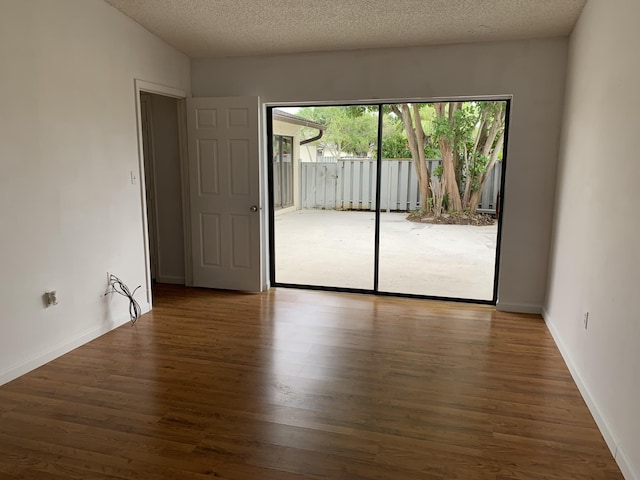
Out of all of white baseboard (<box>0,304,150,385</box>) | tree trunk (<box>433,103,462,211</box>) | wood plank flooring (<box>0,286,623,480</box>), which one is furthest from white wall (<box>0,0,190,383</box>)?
tree trunk (<box>433,103,462,211</box>)

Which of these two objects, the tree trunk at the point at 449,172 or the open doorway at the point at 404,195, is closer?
the open doorway at the point at 404,195

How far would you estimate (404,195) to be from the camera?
8039 mm

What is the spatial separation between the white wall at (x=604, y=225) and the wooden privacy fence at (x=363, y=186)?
13.8ft

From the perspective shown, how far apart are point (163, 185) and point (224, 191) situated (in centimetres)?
76

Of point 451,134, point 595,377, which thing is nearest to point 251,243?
point 595,377

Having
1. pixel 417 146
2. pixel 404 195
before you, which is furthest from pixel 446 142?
pixel 404 195

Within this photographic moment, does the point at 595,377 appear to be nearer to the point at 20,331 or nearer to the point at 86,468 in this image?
the point at 86,468

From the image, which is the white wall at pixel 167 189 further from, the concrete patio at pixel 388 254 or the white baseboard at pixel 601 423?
the white baseboard at pixel 601 423

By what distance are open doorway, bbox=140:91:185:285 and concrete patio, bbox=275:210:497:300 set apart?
126 centimetres

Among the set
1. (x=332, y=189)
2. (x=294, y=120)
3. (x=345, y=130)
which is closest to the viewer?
(x=294, y=120)

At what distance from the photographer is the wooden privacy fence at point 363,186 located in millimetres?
7953

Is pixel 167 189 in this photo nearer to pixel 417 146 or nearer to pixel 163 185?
pixel 163 185

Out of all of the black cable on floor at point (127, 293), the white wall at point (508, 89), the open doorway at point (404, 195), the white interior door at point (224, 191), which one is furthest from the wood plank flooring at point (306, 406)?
the open doorway at point (404, 195)

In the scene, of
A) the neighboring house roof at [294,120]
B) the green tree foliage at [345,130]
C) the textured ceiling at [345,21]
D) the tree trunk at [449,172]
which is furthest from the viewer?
the green tree foliage at [345,130]
